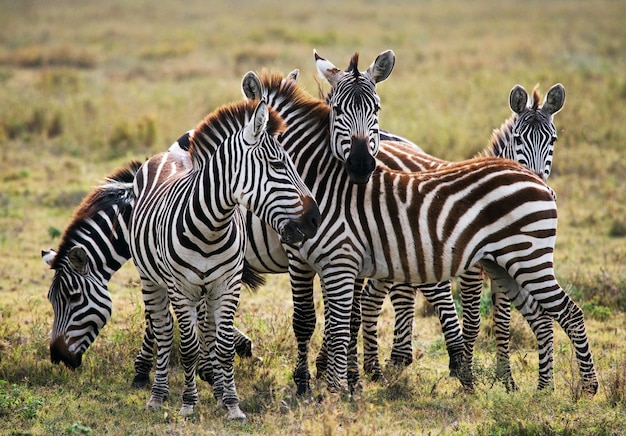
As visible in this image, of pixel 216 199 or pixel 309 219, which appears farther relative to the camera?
pixel 216 199

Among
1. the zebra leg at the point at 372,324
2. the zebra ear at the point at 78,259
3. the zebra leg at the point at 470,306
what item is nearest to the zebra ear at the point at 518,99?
the zebra leg at the point at 470,306

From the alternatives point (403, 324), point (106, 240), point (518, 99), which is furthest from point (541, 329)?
point (106, 240)

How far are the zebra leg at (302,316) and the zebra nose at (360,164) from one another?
958 mm

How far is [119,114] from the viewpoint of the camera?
16.7m

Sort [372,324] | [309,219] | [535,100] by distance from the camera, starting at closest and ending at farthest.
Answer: [309,219] → [372,324] → [535,100]

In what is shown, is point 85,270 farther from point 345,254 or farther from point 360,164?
point 360,164

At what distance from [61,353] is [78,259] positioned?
80cm

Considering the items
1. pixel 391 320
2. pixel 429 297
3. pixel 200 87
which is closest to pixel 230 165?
pixel 429 297

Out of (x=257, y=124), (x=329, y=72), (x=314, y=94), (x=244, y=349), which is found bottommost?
(x=244, y=349)

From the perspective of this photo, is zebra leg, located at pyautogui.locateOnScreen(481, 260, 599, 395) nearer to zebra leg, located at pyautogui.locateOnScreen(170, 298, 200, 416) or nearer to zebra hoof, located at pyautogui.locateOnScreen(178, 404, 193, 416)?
zebra leg, located at pyautogui.locateOnScreen(170, 298, 200, 416)

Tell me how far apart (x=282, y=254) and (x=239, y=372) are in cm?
114

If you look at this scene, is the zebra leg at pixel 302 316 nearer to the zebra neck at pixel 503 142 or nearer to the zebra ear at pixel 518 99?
the zebra neck at pixel 503 142

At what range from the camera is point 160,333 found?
643 cm

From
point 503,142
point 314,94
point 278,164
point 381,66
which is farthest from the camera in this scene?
point 314,94
